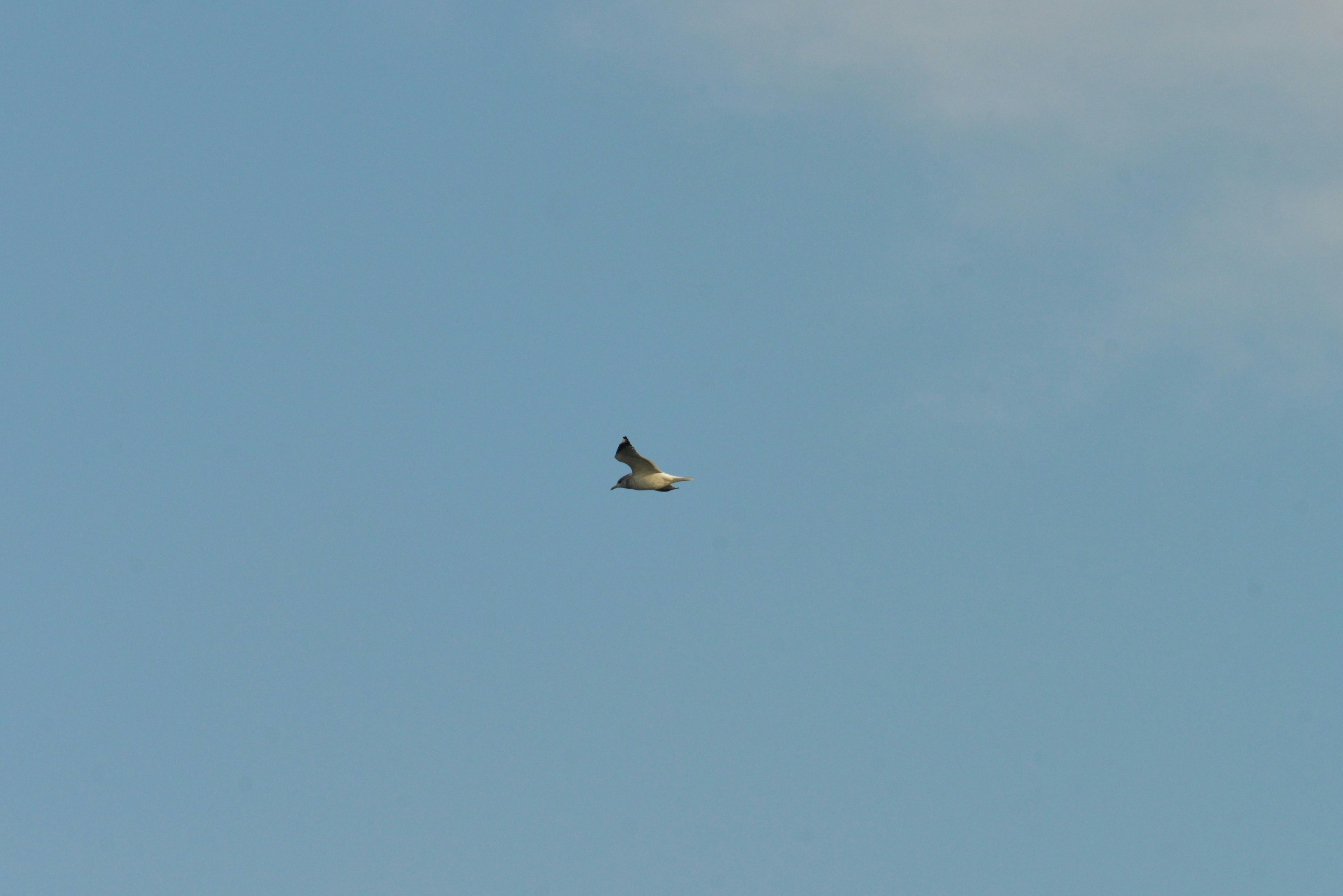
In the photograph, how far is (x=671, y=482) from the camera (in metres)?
120

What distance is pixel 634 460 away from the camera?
117625 millimetres

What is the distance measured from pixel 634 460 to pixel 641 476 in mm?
2263

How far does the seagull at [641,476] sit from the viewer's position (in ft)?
384

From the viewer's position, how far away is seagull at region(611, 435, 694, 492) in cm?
11700

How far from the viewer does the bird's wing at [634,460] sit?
11631 centimetres

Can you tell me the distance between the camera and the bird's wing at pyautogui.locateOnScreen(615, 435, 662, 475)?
116 metres

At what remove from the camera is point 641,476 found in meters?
120
